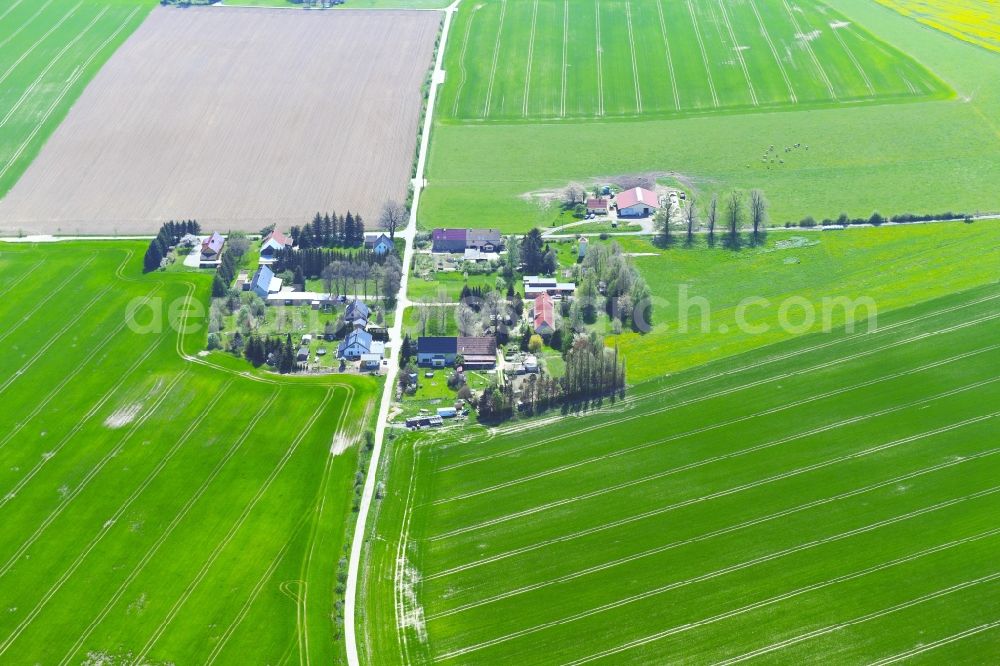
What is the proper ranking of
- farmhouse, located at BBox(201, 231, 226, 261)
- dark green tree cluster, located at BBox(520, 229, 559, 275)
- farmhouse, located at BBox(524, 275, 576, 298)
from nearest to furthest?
farmhouse, located at BBox(524, 275, 576, 298) → dark green tree cluster, located at BBox(520, 229, 559, 275) → farmhouse, located at BBox(201, 231, 226, 261)

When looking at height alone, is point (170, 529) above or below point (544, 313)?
below

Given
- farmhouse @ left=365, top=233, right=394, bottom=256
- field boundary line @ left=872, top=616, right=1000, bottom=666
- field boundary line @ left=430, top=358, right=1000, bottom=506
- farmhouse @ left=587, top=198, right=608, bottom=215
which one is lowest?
field boundary line @ left=872, top=616, right=1000, bottom=666

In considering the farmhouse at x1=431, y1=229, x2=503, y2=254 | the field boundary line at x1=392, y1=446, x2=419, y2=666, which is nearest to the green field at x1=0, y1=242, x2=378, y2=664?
the field boundary line at x1=392, y1=446, x2=419, y2=666

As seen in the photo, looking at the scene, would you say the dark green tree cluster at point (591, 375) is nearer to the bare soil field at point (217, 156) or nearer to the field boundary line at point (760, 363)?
the field boundary line at point (760, 363)

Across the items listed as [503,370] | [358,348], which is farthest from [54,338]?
[503,370]

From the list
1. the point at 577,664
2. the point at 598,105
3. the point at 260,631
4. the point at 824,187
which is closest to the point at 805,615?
the point at 577,664

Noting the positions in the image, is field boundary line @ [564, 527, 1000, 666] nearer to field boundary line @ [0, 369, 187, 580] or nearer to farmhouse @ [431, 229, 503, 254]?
field boundary line @ [0, 369, 187, 580]

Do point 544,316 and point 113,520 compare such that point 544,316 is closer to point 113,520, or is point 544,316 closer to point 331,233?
point 331,233
